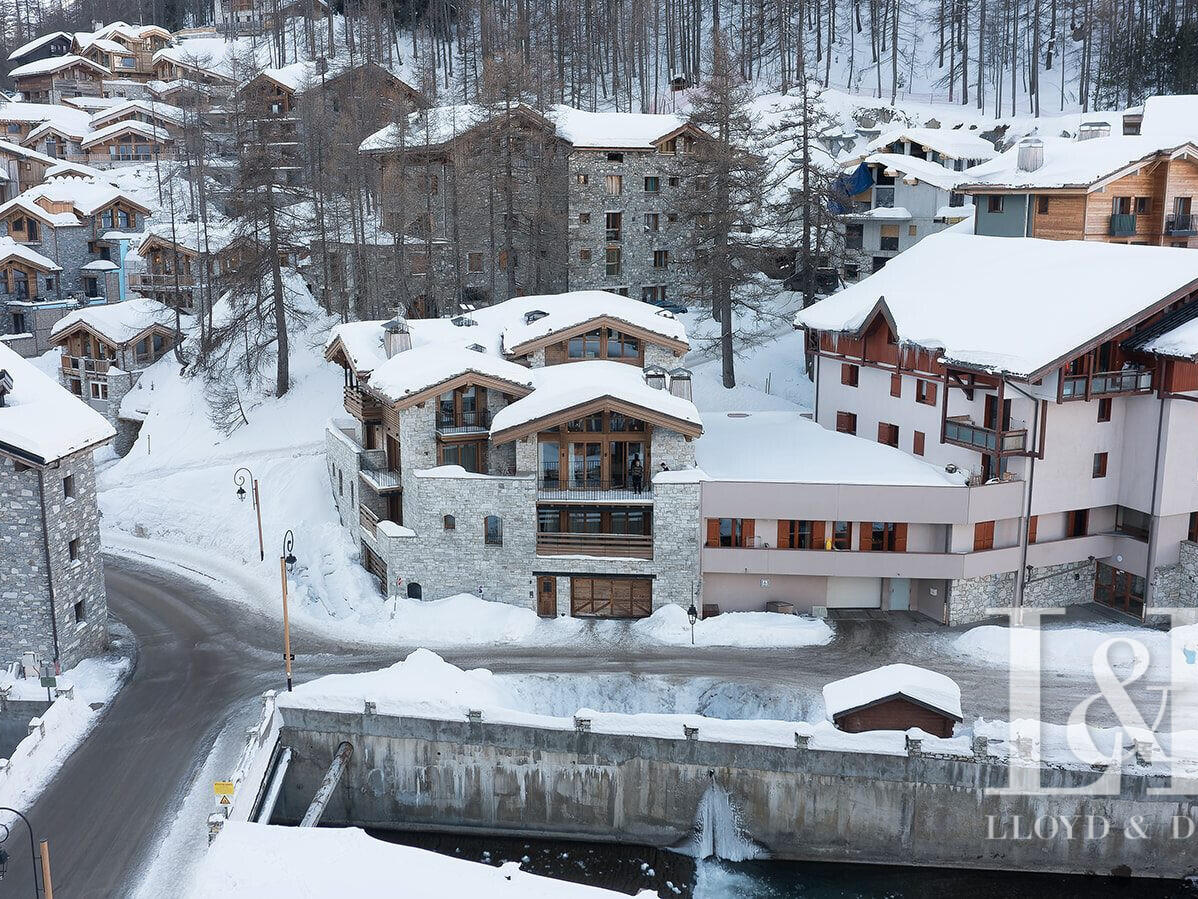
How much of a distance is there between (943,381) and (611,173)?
2891 centimetres

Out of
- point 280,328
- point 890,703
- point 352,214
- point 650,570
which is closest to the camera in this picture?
point 890,703

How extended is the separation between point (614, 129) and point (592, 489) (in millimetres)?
30768

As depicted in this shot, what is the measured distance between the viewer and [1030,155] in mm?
50875

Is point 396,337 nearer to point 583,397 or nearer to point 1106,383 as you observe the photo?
point 583,397

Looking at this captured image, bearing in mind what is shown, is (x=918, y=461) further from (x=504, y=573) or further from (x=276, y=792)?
(x=276, y=792)

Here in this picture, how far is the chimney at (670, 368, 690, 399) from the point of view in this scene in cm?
4303

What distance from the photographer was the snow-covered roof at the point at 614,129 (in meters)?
63.1

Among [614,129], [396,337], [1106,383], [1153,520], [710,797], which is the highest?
[614,129]

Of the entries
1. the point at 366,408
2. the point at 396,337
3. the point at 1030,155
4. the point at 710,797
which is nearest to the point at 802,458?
the point at 710,797

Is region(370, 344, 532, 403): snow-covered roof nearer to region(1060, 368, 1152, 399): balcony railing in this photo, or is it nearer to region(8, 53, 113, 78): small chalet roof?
region(1060, 368, 1152, 399): balcony railing

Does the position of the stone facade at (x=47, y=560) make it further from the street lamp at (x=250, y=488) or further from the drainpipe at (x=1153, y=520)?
the drainpipe at (x=1153, y=520)

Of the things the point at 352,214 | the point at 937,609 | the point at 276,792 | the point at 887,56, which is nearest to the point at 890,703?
the point at 937,609

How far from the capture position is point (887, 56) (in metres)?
104

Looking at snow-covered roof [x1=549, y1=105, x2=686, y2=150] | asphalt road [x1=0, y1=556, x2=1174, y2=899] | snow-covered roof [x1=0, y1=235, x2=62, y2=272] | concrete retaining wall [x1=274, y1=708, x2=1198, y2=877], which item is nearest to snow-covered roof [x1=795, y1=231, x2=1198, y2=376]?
asphalt road [x1=0, y1=556, x2=1174, y2=899]
